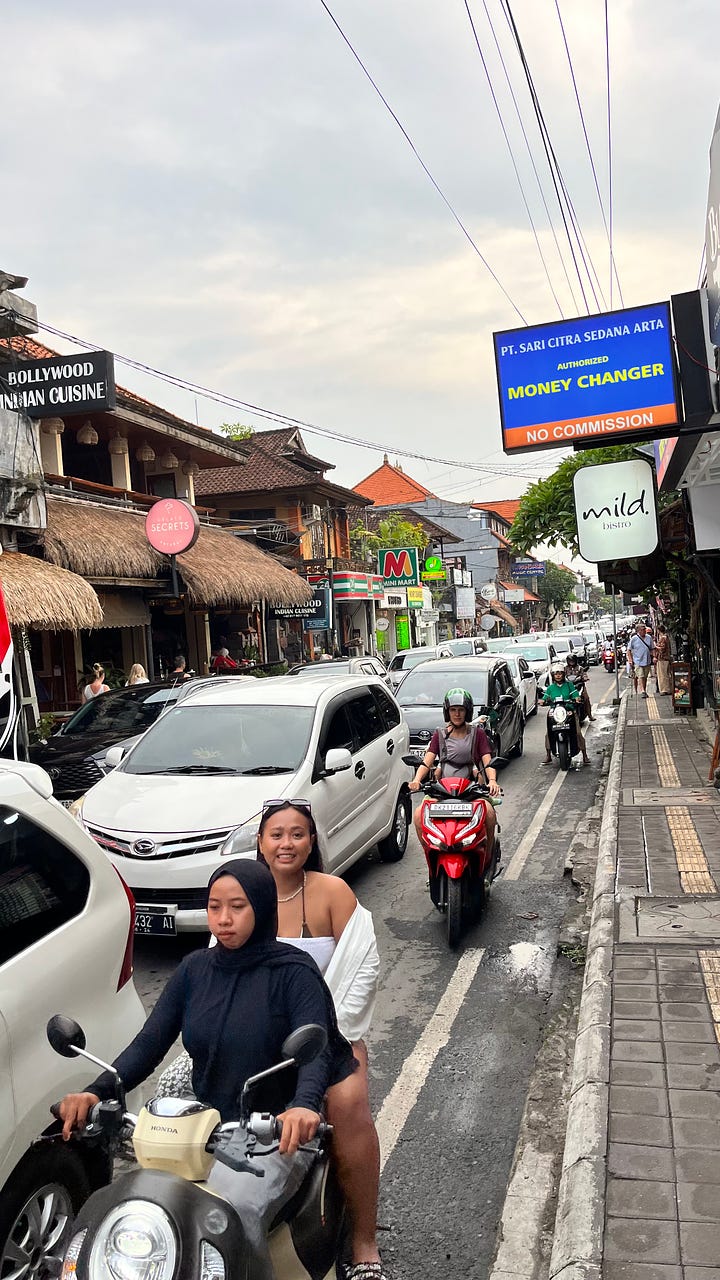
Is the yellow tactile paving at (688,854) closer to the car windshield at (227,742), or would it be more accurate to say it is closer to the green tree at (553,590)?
the car windshield at (227,742)

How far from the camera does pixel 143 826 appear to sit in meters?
6.36

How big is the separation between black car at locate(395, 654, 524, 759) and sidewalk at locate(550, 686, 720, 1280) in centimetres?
445

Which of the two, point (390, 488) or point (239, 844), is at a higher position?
point (390, 488)

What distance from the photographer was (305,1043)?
2348 millimetres

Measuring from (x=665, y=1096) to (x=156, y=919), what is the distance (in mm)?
3266

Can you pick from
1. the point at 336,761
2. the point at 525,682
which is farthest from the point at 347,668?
the point at 336,761

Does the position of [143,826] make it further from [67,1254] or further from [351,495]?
[351,495]

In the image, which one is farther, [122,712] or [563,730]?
[563,730]

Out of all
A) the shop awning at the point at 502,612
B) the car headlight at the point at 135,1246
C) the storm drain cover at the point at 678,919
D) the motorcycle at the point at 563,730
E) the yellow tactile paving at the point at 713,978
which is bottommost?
the yellow tactile paving at the point at 713,978

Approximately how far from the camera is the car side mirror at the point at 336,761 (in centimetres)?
706

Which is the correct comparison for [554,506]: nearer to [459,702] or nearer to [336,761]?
[459,702]

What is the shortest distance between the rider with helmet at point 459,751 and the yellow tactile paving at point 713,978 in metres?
1.91

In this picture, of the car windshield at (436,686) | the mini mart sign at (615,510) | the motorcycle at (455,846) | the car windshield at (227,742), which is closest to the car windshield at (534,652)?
the car windshield at (436,686)

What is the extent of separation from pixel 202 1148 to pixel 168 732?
568cm
